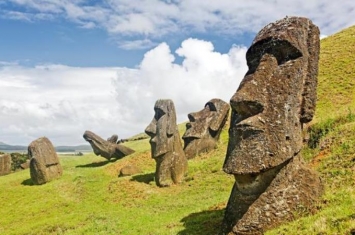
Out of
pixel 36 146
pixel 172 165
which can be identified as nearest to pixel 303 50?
pixel 172 165

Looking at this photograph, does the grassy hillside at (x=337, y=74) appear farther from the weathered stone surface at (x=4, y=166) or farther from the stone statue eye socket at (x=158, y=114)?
the weathered stone surface at (x=4, y=166)

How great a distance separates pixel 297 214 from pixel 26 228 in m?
14.3

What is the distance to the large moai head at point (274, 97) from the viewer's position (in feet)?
33.9

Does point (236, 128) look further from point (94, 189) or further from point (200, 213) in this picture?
point (94, 189)

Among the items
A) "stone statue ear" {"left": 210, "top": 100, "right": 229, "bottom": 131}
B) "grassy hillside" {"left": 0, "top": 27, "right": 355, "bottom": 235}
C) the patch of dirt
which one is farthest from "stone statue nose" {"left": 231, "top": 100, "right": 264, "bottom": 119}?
"stone statue ear" {"left": 210, "top": 100, "right": 229, "bottom": 131}

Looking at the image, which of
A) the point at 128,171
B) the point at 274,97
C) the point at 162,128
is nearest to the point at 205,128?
the point at 128,171

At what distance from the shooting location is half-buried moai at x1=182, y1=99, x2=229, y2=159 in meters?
31.5

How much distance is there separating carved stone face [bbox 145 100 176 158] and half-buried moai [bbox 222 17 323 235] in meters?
14.4

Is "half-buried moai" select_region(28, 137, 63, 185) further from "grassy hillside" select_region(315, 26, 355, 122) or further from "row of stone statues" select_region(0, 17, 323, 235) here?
"row of stone statues" select_region(0, 17, 323, 235)

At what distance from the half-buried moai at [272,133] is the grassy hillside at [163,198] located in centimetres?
57

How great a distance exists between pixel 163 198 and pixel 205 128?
11.0 meters

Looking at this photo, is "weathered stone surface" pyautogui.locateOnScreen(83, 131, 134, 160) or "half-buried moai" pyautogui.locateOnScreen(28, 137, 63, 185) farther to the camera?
"weathered stone surface" pyautogui.locateOnScreen(83, 131, 134, 160)

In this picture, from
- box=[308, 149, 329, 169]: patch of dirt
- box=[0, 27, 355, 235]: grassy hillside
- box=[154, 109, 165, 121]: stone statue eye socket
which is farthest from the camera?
box=[154, 109, 165, 121]: stone statue eye socket

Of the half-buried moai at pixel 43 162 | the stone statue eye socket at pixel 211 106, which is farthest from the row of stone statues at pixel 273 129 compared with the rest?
the half-buried moai at pixel 43 162
